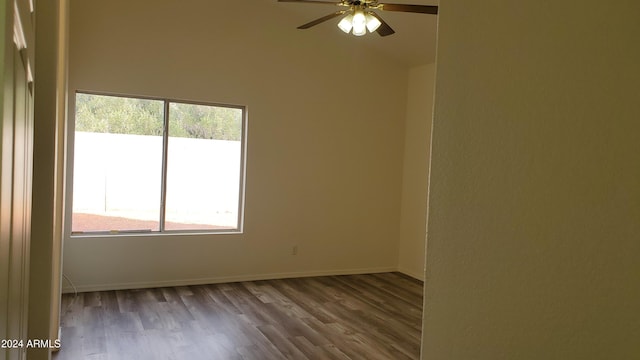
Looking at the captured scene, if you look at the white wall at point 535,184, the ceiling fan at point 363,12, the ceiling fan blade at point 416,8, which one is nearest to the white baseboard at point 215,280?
the ceiling fan at point 363,12

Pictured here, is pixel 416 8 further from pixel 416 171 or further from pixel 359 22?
pixel 416 171

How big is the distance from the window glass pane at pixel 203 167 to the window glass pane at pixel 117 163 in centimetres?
17

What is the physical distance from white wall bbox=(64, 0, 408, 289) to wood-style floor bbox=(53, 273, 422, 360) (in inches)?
14.8

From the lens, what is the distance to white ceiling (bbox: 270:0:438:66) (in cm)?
487

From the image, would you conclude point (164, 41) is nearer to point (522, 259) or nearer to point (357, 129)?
point (357, 129)

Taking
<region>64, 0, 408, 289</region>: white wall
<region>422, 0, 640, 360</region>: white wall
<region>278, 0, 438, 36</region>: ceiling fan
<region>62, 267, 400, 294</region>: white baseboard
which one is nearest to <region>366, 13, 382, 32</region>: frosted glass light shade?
<region>278, 0, 438, 36</region>: ceiling fan

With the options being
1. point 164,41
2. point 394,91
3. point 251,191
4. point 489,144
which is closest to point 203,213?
point 251,191

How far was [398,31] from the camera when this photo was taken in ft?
17.2

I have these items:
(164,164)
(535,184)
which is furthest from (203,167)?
(535,184)

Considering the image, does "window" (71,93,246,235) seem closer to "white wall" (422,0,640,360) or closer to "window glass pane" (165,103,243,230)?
"window glass pane" (165,103,243,230)

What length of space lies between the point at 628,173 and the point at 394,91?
582 centimetres

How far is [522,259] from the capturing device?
71 cm

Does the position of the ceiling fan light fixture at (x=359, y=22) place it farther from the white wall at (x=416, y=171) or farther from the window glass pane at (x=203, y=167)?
the white wall at (x=416, y=171)

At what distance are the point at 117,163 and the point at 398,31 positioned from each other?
11.4ft
